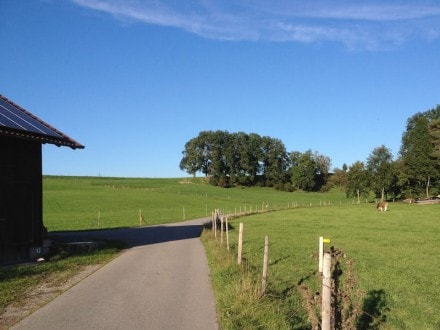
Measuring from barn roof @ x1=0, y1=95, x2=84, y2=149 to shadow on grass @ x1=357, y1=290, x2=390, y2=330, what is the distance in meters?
11.6

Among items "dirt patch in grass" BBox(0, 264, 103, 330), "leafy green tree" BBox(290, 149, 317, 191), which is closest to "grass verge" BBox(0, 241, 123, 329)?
"dirt patch in grass" BBox(0, 264, 103, 330)

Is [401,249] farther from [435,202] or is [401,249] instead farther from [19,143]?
[435,202]

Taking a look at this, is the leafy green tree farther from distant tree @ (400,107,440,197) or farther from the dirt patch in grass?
the dirt patch in grass

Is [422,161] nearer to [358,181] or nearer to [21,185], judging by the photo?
[358,181]

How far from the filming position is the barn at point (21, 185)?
16047 millimetres

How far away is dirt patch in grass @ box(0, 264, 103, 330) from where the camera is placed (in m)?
8.80

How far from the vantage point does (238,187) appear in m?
130

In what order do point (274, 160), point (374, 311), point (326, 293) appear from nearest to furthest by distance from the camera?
point (326, 293), point (374, 311), point (274, 160)

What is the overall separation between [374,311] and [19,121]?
517 inches

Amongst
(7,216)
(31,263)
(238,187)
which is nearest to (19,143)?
(7,216)

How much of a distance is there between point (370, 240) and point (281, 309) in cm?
1817

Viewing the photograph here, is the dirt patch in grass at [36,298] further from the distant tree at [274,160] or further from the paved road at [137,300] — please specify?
the distant tree at [274,160]

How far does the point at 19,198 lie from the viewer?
1670 centimetres

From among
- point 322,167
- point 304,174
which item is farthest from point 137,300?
point 322,167
